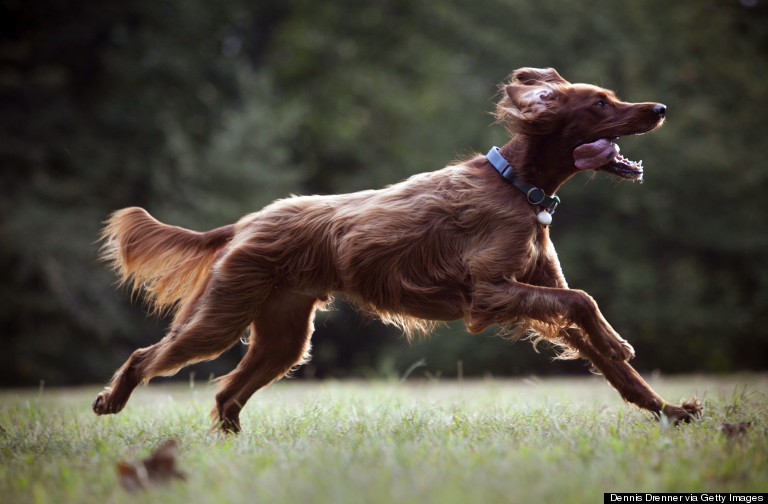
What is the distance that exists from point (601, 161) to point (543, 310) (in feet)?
3.17

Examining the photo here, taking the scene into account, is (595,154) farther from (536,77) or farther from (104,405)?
(104,405)

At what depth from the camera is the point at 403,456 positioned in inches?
Result: 123

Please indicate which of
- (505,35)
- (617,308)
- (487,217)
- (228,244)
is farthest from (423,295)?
(505,35)

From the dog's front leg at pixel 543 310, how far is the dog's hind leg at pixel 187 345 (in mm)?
1424

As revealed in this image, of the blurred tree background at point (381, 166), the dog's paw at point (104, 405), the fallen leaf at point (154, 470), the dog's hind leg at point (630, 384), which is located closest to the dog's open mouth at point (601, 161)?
the dog's hind leg at point (630, 384)

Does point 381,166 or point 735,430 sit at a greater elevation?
point 381,166

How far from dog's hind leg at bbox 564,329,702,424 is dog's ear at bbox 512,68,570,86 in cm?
158

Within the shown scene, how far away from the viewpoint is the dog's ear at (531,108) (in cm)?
450

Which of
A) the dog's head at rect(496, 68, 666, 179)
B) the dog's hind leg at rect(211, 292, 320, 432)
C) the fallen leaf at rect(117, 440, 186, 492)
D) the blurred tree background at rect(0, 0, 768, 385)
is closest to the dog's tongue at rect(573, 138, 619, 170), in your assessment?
the dog's head at rect(496, 68, 666, 179)

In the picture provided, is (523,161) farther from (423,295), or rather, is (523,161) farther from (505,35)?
(505,35)

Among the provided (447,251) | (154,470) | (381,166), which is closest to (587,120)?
(447,251)

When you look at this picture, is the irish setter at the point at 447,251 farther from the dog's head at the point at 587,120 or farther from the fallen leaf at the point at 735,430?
the fallen leaf at the point at 735,430

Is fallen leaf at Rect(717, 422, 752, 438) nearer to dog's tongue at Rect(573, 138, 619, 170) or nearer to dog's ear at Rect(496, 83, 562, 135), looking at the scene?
dog's tongue at Rect(573, 138, 619, 170)

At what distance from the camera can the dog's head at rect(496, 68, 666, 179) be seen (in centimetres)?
443
